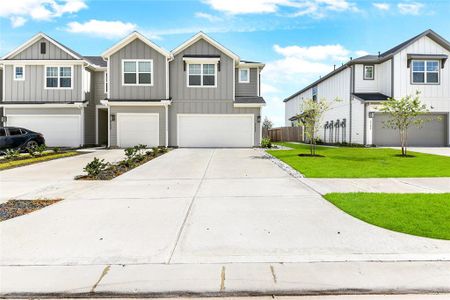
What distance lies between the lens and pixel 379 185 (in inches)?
343

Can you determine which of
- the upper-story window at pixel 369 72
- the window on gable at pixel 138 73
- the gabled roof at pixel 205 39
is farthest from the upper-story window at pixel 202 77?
the upper-story window at pixel 369 72

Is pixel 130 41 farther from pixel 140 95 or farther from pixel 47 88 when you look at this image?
pixel 47 88

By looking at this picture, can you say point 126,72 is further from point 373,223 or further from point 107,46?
point 373,223

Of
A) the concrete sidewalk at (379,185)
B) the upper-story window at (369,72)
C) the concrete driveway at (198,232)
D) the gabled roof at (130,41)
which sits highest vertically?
the gabled roof at (130,41)

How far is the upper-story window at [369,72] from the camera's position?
25.6 metres

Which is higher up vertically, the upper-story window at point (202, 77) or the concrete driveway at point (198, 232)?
the upper-story window at point (202, 77)

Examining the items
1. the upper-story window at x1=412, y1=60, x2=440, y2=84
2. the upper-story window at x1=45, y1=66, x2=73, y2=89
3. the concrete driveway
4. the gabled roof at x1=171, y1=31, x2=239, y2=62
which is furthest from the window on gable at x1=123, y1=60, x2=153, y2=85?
the upper-story window at x1=412, y1=60, x2=440, y2=84

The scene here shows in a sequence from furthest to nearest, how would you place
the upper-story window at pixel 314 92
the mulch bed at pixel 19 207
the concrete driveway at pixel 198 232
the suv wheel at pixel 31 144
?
the upper-story window at pixel 314 92, the suv wheel at pixel 31 144, the mulch bed at pixel 19 207, the concrete driveway at pixel 198 232

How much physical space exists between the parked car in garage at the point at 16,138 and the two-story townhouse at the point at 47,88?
5.04 meters

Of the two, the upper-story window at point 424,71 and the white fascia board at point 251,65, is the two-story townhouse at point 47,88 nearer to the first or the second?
the white fascia board at point 251,65

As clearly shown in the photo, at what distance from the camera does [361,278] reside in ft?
11.3

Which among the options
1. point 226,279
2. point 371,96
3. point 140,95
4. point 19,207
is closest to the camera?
point 226,279

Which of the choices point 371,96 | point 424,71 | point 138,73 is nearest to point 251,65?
point 138,73

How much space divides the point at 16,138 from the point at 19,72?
8395 millimetres
